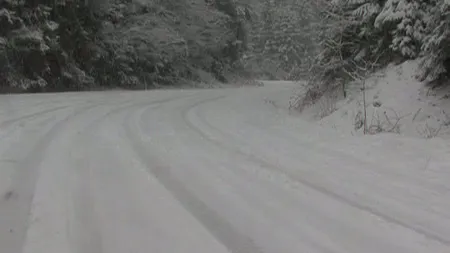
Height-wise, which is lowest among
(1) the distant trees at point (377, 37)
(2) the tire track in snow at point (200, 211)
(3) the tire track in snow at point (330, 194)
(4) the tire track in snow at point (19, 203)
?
(3) the tire track in snow at point (330, 194)

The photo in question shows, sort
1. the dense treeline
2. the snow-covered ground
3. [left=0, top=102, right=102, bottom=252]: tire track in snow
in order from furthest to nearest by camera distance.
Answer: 1. the dense treeline
2. the snow-covered ground
3. [left=0, top=102, right=102, bottom=252]: tire track in snow

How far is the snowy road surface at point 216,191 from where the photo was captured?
144 inches

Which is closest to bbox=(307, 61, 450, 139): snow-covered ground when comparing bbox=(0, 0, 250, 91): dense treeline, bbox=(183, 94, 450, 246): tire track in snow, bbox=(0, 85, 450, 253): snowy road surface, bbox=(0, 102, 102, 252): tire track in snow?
bbox=(0, 85, 450, 253): snowy road surface

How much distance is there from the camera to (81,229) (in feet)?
12.5

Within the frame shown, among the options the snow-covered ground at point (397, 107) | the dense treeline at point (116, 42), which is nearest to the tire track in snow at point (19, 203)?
the snow-covered ground at point (397, 107)

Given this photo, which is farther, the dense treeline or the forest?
the dense treeline

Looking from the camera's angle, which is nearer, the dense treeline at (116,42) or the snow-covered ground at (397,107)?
the snow-covered ground at (397,107)

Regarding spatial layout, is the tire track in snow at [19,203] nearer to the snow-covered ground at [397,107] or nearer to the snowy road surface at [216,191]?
the snowy road surface at [216,191]

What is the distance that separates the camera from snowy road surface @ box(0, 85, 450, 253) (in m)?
3.67

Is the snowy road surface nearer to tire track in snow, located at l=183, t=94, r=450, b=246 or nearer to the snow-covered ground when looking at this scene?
tire track in snow, located at l=183, t=94, r=450, b=246

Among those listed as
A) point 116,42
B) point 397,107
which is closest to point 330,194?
point 397,107

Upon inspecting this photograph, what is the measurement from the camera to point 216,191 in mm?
4941

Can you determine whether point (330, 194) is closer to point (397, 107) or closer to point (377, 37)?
point (397, 107)

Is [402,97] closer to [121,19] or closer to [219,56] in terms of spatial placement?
[121,19]
